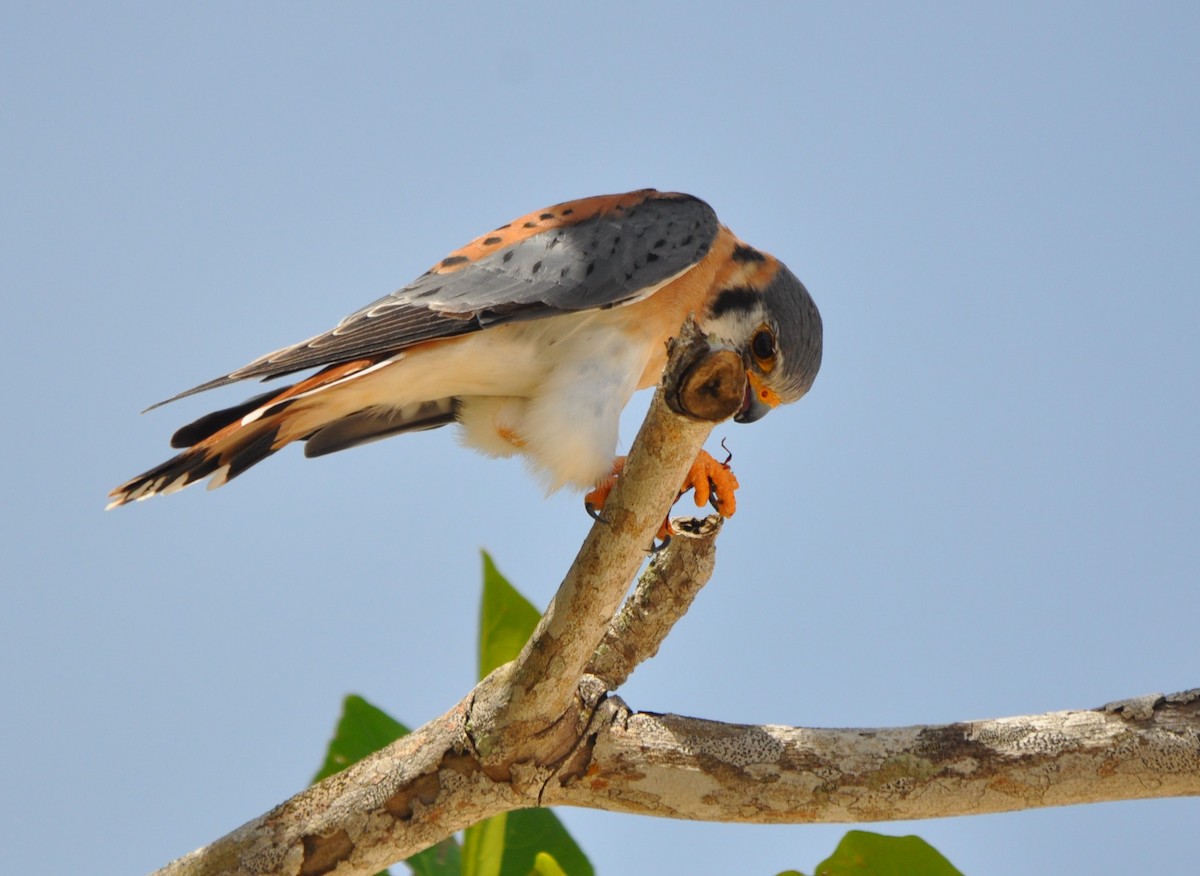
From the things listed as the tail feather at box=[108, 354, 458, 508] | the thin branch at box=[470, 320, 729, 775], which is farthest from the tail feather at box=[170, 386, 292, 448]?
the thin branch at box=[470, 320, 729, 775]

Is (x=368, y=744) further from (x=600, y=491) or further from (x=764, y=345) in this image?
(x=764, y=345)

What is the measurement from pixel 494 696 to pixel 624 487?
686 mm

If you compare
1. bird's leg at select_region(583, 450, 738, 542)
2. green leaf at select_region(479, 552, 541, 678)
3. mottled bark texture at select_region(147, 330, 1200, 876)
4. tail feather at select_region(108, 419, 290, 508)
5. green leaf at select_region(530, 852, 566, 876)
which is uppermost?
bird's leg at select_region(583, 450, 738, 542)

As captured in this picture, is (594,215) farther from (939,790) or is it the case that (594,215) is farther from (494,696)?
(939,790)

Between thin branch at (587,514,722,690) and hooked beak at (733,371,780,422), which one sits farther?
hooked beak at (733,371,780,422)

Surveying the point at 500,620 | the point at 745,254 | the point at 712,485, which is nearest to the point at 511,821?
the point at 500,620

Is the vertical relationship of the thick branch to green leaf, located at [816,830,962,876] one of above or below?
above

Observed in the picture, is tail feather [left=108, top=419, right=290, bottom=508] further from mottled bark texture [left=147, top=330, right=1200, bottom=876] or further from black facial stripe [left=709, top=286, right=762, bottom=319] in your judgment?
black facial stripe [left=709, top=286, right=762, bottom=319]

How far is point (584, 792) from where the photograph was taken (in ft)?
9.83

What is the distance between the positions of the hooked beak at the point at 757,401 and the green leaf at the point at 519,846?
1676mm

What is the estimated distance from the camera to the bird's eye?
430 cm

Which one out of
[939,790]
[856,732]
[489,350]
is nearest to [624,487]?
[856,732]

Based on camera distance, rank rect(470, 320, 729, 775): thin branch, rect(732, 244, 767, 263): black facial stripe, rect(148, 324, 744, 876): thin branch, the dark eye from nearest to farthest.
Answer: rect(470, 320, 729, 775): thin branch < rect(148, 324, 744, 876): thin branch < the dark eye < rect(732, 244, 767, 263): black facial stripe

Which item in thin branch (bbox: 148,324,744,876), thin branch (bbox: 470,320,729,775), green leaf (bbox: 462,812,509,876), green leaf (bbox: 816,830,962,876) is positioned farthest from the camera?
green leaf (bbox: 462,812,509,876)
